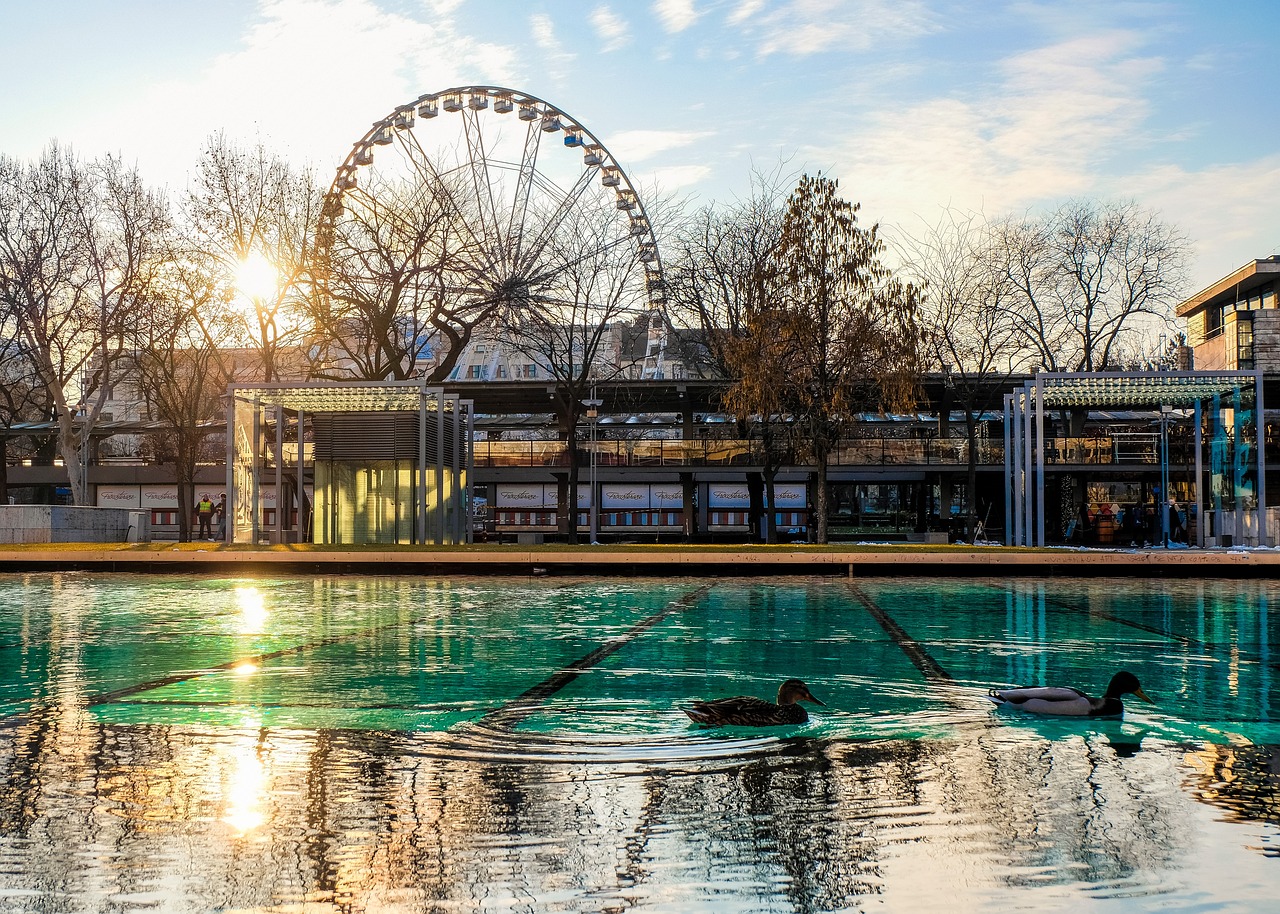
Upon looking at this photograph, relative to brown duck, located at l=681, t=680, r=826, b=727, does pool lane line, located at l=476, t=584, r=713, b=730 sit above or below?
below

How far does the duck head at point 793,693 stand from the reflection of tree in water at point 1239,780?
6.82 ft

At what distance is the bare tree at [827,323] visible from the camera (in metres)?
32.4

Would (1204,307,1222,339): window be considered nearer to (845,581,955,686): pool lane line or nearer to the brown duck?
(845,581,955,686): pool lane line

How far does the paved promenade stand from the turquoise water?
1117cm

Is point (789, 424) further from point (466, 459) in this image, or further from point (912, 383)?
point (466, 459)

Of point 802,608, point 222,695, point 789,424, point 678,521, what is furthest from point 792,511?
point 222,695

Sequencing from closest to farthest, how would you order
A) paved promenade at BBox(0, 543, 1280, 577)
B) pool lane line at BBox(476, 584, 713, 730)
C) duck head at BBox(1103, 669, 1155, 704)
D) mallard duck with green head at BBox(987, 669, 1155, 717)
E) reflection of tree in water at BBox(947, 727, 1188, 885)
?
reflection of tree in water at BBox(947, 727, 1188, 885), mallard duck with green head at BBox(987, 669, 1155, 717), pool lane line at BBox(476, 584, 713, 730), duck head at BBox(1103, 669, 1155, 704), paved promenade at BBox(0, 543, 1280, 577)

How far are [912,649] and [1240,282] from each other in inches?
2123

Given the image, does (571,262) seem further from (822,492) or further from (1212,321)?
(1212,321)

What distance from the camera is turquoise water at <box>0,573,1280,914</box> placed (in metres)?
4.24

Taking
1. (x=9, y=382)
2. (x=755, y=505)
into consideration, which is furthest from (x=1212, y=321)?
(x=9, y=382)

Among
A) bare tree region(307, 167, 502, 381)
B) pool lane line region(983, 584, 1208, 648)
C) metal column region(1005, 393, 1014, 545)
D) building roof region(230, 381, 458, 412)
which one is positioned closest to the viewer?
pool lane line region(983, 584, 1208, 648)

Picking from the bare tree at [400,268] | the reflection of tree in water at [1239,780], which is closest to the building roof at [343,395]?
the bare tree at [400,268]

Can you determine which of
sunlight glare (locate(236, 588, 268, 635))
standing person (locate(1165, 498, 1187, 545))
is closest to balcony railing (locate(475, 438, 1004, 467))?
standing person (locate(1165, 498, 1187, 545))
